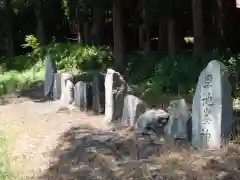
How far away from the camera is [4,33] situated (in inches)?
939

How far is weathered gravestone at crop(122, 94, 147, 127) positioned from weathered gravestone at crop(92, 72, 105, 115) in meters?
1.64

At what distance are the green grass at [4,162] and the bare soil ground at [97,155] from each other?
100mm

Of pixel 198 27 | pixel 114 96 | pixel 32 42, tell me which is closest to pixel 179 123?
pixel 114 96

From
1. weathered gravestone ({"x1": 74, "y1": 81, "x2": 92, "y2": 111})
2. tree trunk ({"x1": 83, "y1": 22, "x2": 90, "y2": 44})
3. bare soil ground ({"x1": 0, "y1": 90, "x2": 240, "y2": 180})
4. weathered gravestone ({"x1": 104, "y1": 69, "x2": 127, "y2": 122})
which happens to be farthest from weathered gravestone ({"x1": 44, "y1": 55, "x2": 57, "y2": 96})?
tree trunk ({"x1": 83, "y1": 22, "x2": 90, "y2": 44})

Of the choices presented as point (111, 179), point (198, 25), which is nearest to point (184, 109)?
point (111, 179)

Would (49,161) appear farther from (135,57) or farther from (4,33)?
(4,33)

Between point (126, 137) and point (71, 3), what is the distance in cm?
1664

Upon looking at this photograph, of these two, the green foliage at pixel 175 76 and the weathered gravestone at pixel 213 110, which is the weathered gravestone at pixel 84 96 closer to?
the green foliage at pixel 175 76

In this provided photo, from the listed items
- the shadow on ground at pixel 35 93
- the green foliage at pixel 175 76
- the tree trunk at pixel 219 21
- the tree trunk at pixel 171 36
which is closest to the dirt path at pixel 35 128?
the shadow on ground at pixel 35 93

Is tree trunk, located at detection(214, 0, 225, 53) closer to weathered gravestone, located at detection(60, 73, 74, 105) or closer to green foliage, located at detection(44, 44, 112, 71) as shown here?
green foliage, located at detection(44, 44, 112, 71)

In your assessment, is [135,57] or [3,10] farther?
[3,10]

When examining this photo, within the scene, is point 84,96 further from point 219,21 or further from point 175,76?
point 219,21

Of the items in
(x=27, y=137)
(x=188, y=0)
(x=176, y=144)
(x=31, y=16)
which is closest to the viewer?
(x=176, y=144)

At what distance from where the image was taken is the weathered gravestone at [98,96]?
10406 millimetres
